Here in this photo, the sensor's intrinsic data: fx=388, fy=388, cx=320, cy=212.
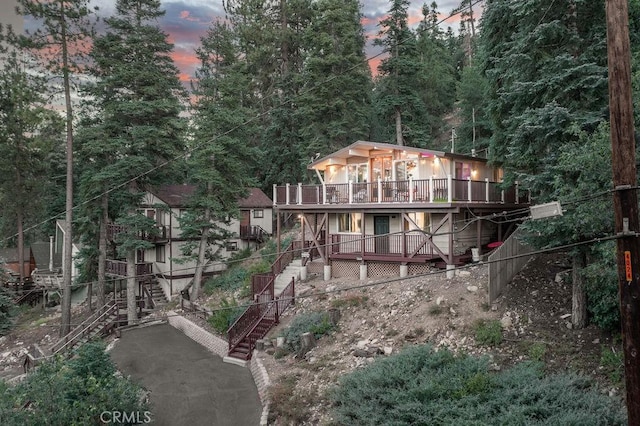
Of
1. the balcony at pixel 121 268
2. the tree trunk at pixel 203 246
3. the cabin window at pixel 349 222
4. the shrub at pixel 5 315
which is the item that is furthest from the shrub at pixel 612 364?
the balcony at pixel 121 268

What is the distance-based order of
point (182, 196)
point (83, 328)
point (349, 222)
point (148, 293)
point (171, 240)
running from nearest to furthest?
point (83, 328), point (349, 222), point (182, 196), point (148, 293), point (171, 240)

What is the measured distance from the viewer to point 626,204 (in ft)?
17.2

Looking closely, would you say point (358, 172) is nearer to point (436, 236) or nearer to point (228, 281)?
point (436, 236)

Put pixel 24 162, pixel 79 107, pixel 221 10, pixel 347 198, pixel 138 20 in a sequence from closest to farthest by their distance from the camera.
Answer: pixel 347 198 < pixel 79 107 < pixel 138 20 < pixel 24 162 < pixel 221 10

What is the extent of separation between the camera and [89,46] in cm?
2016

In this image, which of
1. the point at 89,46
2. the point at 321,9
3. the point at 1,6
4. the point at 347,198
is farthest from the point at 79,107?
the point at 321,9

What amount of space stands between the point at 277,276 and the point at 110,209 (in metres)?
12.3

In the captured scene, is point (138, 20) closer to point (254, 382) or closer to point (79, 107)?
point (79, 107)

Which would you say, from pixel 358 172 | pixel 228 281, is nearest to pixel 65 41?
pixel 228 281

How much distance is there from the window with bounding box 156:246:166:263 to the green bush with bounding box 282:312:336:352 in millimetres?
16513

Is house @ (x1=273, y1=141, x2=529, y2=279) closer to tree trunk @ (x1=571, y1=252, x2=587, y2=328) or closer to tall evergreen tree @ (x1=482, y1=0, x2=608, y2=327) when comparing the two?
tall evergreen tree @ (x1=482, y1=0, x2=608, y2=327)

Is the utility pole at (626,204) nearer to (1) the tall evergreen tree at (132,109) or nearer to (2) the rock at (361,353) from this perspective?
(2) the rock at (361,353)

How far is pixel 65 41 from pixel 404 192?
18146 millimetres

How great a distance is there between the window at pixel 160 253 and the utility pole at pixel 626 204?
28.1 metres
